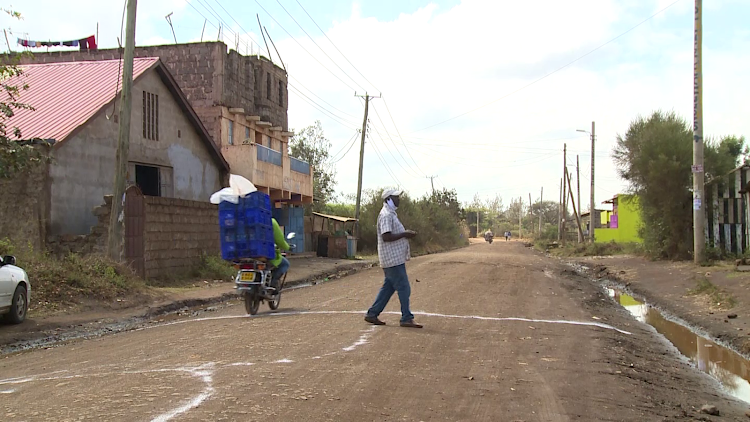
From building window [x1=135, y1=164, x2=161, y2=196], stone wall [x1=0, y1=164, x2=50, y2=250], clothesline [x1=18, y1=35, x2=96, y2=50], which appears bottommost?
stone wall [x1=0, y1=164, x2=50, y2=250]

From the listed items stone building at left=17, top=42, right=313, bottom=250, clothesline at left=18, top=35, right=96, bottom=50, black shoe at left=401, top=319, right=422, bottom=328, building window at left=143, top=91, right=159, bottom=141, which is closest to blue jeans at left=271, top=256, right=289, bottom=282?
black shoe at left=401, top=319, right=422, bottom=328

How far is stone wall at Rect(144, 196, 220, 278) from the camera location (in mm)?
17922

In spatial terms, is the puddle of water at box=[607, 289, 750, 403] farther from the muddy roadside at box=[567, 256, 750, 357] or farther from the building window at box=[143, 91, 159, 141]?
the building window at box=[143, 91, 159, 141]

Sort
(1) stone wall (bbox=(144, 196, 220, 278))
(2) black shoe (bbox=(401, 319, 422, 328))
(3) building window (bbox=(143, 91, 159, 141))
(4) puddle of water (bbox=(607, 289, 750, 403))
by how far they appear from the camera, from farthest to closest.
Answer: (3) building window (bbox=(143, 91, 159, 141))
(1) stone wall (bbox=(144, 196, 220, 278))
(2) black shoe (bbox=(401, 319, 422, 328))
(4) puddle of water (bbox=(607, 289, 750, 403))

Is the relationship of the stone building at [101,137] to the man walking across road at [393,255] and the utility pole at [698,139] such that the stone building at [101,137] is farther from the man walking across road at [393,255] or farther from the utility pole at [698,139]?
the utility pole at [698,139]

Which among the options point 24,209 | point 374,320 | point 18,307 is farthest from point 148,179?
point 374,320

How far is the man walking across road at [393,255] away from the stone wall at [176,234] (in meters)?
10.1

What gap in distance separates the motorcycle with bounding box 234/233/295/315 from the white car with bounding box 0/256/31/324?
3595 mm

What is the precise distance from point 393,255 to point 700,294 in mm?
9438

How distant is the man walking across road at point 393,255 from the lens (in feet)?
30.6

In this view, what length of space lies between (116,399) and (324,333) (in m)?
3.72

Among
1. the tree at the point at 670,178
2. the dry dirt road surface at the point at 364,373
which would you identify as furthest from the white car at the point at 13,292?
the tree at the point at 670,178

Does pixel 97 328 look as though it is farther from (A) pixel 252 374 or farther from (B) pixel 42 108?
(B) pixel 42 108

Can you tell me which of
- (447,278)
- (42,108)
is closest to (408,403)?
(447,278)
